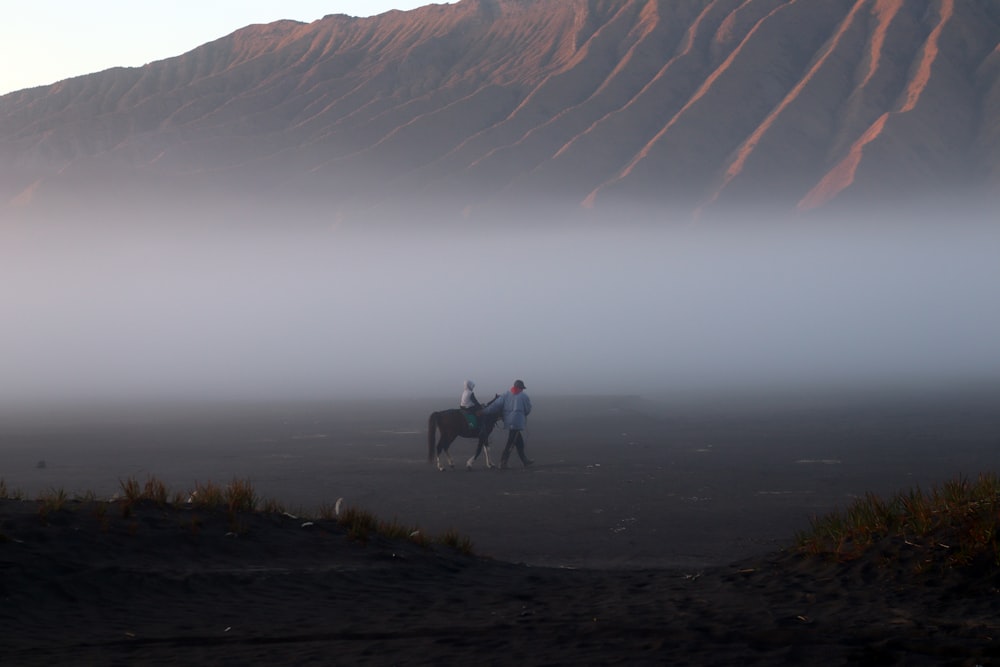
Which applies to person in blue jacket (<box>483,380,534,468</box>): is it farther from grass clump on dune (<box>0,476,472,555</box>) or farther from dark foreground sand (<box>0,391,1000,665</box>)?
grass clump on dune (<box>0,476,472,555</box>)

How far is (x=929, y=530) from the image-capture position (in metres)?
10.5

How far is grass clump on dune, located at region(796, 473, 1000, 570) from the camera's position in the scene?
9750 mm

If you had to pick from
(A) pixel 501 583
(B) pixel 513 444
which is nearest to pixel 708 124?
(B) pixel 513 444

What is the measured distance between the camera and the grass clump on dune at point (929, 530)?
32.0ft

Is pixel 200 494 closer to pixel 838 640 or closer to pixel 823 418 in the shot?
pixel 838 640

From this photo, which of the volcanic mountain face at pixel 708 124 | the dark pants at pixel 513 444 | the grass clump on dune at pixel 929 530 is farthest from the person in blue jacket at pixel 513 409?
the volcanic mountain face at pixel 708 124

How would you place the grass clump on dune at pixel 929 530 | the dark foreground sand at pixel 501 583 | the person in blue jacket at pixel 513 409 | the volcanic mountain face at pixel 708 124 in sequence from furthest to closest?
1. the volcanic mountain face at pixel 708 124
2. the person in blue jacket at pixel 513 409
3. the grass clump on dune at pixel 929 530
4. the dark foreground sand at pixel 501 583

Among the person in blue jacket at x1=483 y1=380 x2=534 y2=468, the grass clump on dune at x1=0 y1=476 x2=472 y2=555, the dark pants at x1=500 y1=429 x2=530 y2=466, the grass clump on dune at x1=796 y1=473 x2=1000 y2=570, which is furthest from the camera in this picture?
the dark pants at x1=500 y1=429 x2=530 y2=466

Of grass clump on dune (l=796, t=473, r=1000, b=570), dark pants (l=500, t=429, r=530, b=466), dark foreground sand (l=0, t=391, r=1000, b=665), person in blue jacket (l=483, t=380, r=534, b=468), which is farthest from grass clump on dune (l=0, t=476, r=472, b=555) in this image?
dark pants (l=500, t=429, r=530, b=466)

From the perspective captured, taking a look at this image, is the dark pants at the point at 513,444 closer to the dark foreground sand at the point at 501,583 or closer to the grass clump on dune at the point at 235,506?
the dark foreground sand at the point at 501,583

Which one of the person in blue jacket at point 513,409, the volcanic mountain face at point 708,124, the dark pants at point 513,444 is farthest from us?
the volcanic mountain face at point 708,124

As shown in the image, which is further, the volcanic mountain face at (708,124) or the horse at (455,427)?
the volcanic mountain face at (708,124)

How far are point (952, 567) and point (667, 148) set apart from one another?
163 m

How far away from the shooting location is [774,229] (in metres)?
172
